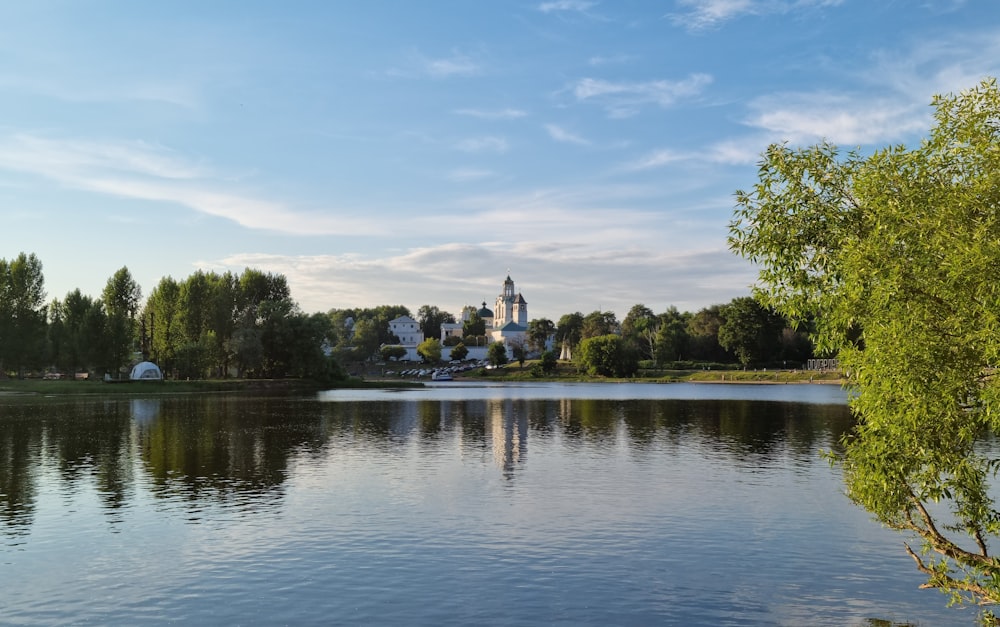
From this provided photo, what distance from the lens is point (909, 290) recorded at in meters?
14.4

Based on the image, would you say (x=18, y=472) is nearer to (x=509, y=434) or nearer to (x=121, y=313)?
(x=509, y=434)

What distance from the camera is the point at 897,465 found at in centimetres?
1573

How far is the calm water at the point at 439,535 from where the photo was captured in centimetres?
1856

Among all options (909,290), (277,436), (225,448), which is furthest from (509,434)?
(909,290)

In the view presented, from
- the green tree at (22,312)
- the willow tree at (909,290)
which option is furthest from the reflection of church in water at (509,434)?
the green tree at (22,312)

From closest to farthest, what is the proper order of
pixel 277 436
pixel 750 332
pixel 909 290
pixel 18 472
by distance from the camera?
pixel 909 290 → pixel 18 472 → pixel 277 436 → pixel 750 332

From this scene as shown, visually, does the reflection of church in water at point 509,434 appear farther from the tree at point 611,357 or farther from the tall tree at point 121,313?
the tree at point 611,357

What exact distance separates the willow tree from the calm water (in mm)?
4213

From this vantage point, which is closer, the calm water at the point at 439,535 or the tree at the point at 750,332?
the calm water at the point at 439,535

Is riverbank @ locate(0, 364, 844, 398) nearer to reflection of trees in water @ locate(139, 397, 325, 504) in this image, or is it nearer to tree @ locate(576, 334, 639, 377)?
tree @ locate(576, 334, 639, 377)

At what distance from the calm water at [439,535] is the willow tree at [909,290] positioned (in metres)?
4.21

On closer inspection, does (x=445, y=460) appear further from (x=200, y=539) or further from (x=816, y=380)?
(x=816, y=380)

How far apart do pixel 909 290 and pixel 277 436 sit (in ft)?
159

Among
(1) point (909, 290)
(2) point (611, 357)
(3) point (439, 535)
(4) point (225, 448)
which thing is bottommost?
(3) point (439, 535)
